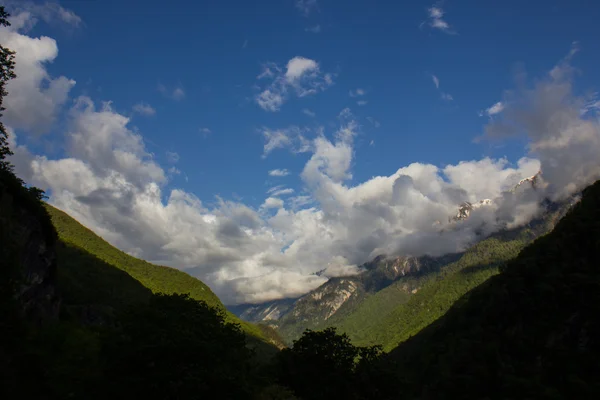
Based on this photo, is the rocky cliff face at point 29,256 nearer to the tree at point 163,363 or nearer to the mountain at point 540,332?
the tree at point 163,363

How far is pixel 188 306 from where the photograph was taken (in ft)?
132

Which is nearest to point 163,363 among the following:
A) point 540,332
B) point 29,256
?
point 29,256

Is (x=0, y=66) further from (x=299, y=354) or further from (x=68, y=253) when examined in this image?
(x=68, y=253)

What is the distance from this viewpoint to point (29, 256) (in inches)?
2061

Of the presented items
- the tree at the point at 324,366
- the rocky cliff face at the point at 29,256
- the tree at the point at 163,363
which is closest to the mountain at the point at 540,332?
the tree at the point at 324,366

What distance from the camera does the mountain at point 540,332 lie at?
43.2m

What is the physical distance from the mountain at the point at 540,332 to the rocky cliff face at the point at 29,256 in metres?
41.3

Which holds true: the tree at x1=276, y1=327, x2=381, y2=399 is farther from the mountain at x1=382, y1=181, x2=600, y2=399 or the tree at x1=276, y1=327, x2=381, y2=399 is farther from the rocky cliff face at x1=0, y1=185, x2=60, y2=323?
the rocky cliff face at x1=0, y1=185, x2=60, y2=323

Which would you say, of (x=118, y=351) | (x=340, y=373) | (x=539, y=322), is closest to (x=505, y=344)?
(x=539, y=322)

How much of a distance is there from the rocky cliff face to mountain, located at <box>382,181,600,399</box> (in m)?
41.3

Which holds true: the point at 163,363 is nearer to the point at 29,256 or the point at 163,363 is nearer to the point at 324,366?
the point at 324,366

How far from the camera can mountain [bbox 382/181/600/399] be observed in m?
43.2

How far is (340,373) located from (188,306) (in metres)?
16.9

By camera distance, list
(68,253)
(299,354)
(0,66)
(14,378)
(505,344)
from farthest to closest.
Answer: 1. (68,253)
2. (505,344)
3. (299,354)
4. (0,66)
5. (14,378)
